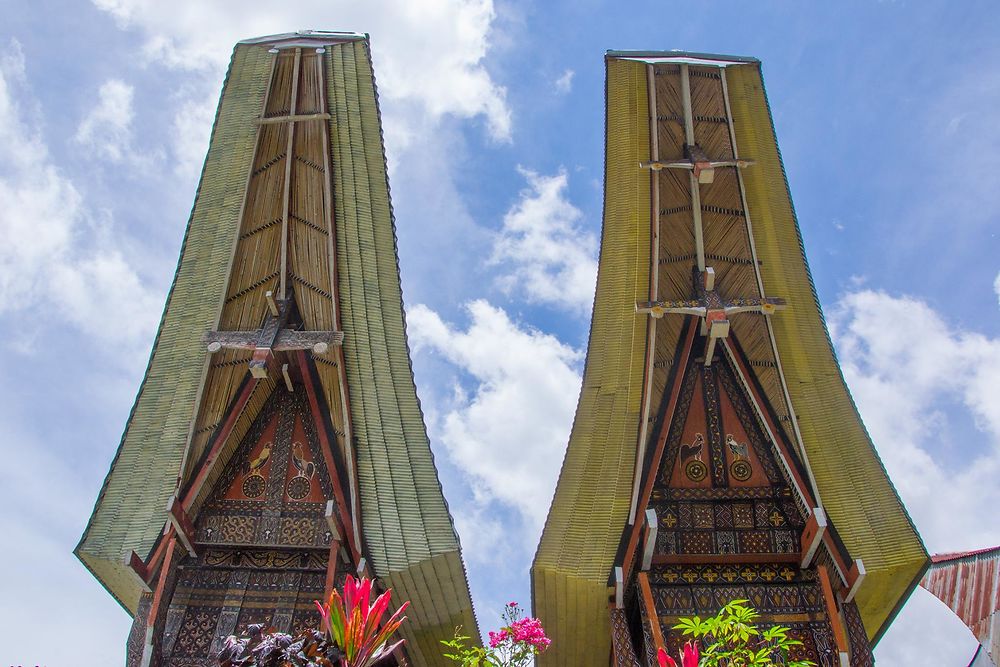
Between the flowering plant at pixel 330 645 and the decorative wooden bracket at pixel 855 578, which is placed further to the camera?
the decorative wooden bracket at pixel 855 578

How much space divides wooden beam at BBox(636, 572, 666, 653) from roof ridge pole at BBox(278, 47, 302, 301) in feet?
18.2

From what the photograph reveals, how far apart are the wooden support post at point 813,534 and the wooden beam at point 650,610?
1787 millimetres

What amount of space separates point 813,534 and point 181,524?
7.03 metres

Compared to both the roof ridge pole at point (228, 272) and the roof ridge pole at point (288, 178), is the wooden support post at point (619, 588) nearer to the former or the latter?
the roof ridge pole at point (228, 272)

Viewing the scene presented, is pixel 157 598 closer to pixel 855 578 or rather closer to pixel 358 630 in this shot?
pixel 358 630

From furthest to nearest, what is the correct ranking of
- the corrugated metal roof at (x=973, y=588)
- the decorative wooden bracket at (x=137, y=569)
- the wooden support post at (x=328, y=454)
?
the wooden support post at (x=328, y=454) → the decorative wooden bracket at (x=137, y=569) → the corrugated metal roof at (x=973, y=588)

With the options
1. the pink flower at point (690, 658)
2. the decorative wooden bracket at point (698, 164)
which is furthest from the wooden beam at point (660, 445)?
the pink flower at point (690, 658)

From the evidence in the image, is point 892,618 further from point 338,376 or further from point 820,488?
point 338,376

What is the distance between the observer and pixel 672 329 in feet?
41.3

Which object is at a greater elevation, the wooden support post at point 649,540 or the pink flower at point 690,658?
the wooden support post at point 649,540

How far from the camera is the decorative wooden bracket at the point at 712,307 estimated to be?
1160 cm

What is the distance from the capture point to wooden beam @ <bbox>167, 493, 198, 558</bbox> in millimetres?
11055

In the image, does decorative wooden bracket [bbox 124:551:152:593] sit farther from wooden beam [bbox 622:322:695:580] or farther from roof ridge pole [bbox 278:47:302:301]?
wooden beam [bbox 622:322:695:580]

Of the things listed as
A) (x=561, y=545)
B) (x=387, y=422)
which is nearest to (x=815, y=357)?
(x=561, y=545)
